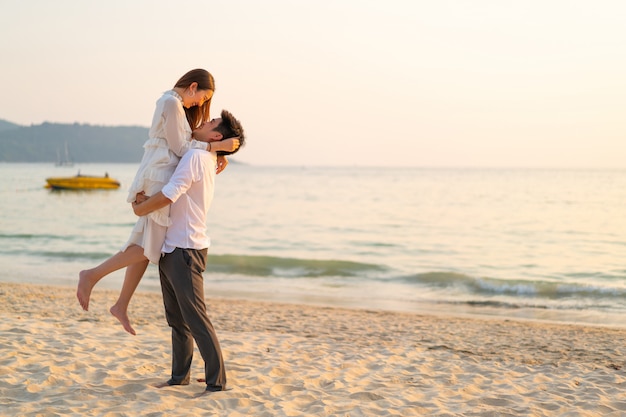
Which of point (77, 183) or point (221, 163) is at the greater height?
point (77, 183)

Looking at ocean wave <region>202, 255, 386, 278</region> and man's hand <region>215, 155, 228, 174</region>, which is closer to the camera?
man's hand <region>215, 155, 228, 174</region>

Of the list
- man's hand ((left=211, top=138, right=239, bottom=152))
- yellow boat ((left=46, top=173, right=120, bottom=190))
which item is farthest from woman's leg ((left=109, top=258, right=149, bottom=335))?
yellow boat ((left=46, top=173, right=120, bottom=190))

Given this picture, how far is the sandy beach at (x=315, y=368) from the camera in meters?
4.44

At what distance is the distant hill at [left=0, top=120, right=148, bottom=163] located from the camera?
6181 inches

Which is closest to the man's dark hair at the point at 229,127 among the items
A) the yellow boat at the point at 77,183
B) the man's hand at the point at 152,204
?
the man's hand at the point at 152,204

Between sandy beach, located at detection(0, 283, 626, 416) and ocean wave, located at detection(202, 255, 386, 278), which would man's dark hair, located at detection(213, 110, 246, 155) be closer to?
sandy beach, located at detection(0, 283, 626, 416)

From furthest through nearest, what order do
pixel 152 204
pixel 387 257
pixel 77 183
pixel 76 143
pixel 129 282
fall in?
pixel 76 143 < pixel 77 183 < pixel 387 257 < pixel 129 282 < pixel 152 204

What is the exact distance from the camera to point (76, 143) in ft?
520

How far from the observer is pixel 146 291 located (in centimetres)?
1195

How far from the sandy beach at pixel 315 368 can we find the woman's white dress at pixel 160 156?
43.7 inches

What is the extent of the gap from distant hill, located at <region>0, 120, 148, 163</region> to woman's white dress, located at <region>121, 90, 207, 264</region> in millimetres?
154471

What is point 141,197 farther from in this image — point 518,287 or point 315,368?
point 518,287

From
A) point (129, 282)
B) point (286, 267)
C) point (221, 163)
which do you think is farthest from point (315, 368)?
point (286, 267)

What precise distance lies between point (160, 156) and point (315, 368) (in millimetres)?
2489
